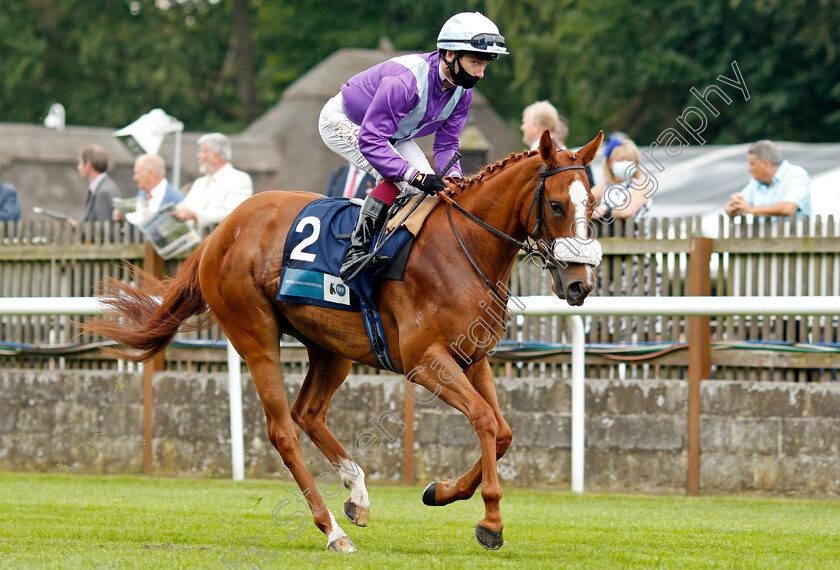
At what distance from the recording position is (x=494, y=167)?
592 centimetres

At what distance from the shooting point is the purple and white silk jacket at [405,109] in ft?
19.2

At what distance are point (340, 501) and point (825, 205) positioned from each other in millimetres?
7604

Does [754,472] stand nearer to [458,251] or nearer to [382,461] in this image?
[382,461]

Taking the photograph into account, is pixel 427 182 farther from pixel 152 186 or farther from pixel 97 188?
pixel 97 188

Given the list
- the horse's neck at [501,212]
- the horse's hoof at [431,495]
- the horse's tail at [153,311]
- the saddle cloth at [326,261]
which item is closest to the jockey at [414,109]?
the saddle cloth at [326,261]

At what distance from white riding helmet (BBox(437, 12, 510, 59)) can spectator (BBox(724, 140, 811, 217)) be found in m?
3.30

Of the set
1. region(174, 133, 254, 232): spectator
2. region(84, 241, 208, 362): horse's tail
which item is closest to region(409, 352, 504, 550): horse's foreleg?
region(84, 241, 208, 362): horse's tail

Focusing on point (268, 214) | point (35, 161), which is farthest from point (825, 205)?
point (35, 161)

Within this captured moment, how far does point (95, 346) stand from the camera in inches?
388

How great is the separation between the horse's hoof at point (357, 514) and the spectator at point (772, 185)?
148 inches

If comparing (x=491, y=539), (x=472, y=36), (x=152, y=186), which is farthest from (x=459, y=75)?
(x=152, y=186)

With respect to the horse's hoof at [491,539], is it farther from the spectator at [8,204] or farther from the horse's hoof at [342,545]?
the spectator at [8,204]

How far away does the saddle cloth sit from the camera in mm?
5984

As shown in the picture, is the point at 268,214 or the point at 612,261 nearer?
the point at 268,214
